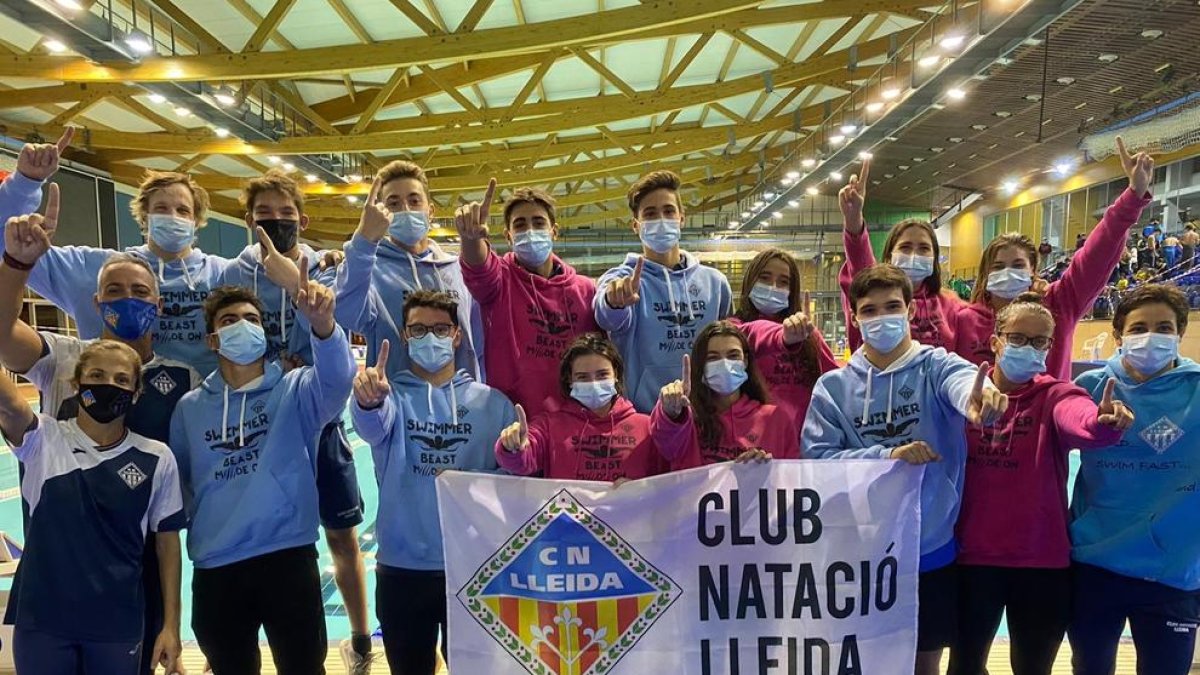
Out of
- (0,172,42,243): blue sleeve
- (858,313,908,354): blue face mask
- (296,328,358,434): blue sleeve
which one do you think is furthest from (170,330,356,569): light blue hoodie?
(858,313,908,354): blue face mask

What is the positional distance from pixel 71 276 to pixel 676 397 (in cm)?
229

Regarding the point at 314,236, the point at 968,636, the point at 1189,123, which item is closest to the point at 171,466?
the point at 968,636

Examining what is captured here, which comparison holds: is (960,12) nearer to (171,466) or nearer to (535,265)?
(535,265)

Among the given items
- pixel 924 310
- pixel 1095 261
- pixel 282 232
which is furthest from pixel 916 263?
pixel 282 232

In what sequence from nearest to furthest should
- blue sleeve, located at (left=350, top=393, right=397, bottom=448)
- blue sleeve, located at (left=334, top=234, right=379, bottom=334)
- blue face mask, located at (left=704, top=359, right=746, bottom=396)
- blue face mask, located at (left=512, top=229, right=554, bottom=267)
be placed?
blue sleeve, located at (left=350, top=393, right=397, bottom=448) → blue face mask, located at (left=704, top=359, right=746, bottom=396) → blue sleeve, located at (left=334, top=234, right=379, bottom=334) → blue face mask, located at (left=512, top=229, right=554, bottom=267)

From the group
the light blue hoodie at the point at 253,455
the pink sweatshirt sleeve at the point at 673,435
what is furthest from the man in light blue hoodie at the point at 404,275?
the pink sweatshirt sleeve at the point at 673,435

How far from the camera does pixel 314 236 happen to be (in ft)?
83.3

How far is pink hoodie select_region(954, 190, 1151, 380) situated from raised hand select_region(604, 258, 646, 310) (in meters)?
1.35

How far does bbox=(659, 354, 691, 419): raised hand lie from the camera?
228 centimetres

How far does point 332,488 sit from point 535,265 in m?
1.32

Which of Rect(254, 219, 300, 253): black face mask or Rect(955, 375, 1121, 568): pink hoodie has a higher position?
Rect(254, 219, 300, 253): black face mask

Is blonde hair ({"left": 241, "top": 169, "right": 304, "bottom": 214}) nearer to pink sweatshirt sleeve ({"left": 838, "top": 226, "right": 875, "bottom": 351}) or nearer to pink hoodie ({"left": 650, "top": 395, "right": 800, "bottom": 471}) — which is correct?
pink hoodie ({"left": 650, "top": 395, "right": 800, "bottom": 471})

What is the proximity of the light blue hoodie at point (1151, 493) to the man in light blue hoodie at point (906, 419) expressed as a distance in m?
0.46

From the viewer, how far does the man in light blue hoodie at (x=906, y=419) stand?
2369 millimetres
